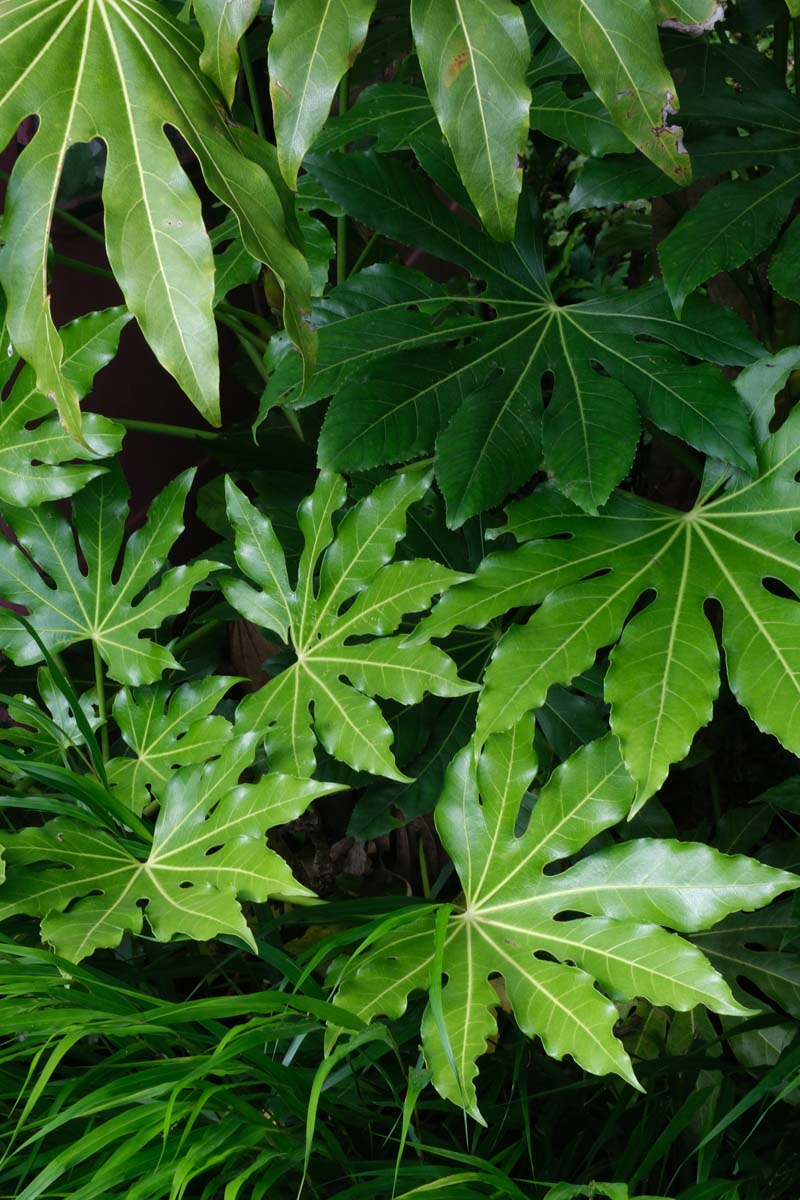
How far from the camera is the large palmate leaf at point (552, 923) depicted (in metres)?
0.77

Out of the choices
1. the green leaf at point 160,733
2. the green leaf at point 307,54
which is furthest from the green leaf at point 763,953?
the green leaf at point 307,54

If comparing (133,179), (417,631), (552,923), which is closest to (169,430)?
(417,631)

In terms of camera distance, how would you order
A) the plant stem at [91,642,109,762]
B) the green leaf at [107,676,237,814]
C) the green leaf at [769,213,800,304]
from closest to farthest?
the green leaf at [769,213,800,304]
the green leaf at [107,676,237,814]
the plant stem at [91,642,109,762]

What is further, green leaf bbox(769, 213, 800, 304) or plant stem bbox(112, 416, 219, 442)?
plant stem bbox(112, 416, 219, 442)

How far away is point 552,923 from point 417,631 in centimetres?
27

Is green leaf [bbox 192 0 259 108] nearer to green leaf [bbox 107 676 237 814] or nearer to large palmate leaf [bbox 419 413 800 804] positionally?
large palmate leaf [bbox 419 413 800 804]

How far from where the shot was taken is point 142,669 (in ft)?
3.52

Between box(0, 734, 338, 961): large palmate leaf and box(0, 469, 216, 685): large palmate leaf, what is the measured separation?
214 mm

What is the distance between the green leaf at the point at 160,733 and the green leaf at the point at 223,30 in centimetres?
55

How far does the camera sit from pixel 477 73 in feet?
2.15

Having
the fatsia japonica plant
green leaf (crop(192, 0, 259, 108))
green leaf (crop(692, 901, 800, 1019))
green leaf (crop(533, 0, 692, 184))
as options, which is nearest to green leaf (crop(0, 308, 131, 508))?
the fatsia japonica plant

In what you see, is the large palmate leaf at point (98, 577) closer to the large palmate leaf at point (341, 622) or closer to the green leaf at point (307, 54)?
the large palmate leaf at point (341, 622)

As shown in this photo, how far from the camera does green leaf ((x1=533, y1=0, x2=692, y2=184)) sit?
627 mm

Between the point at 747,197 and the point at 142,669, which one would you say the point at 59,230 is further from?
the point at 747,197
